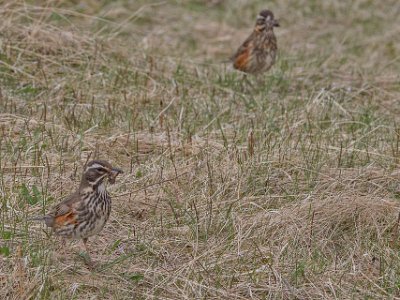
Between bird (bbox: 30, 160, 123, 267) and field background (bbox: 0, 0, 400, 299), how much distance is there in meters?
0.15

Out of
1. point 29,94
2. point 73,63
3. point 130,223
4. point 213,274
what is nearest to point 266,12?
point 73,63

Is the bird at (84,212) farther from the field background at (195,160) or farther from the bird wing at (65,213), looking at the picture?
the field background at (195,160)

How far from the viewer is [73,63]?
11.7 metres

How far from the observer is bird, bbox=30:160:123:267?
747 centimetres

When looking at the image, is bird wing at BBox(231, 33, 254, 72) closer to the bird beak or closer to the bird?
the bird beak

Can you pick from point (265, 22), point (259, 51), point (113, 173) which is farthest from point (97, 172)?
point (265, 22)

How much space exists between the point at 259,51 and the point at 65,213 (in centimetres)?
524

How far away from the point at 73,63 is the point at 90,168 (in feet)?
13.9

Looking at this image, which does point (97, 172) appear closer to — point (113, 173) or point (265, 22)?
point (113, 173)

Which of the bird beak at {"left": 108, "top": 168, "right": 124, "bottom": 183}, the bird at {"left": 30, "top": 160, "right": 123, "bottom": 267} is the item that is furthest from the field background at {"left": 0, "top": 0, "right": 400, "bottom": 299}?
the bird beak at {"left": 108, "top": 168, "right": 124, "bottom": 183}

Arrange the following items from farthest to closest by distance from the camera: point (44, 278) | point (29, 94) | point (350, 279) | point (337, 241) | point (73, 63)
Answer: point (73, 63) → point (29, 94) → point (337, 241) → point (350, 279) → point (44, 278)

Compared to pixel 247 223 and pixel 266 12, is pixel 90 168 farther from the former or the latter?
pixel 266 12

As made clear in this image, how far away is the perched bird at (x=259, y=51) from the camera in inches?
482

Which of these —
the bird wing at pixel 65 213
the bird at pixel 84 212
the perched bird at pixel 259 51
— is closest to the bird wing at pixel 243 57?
the perched bird at pixel 259 51
